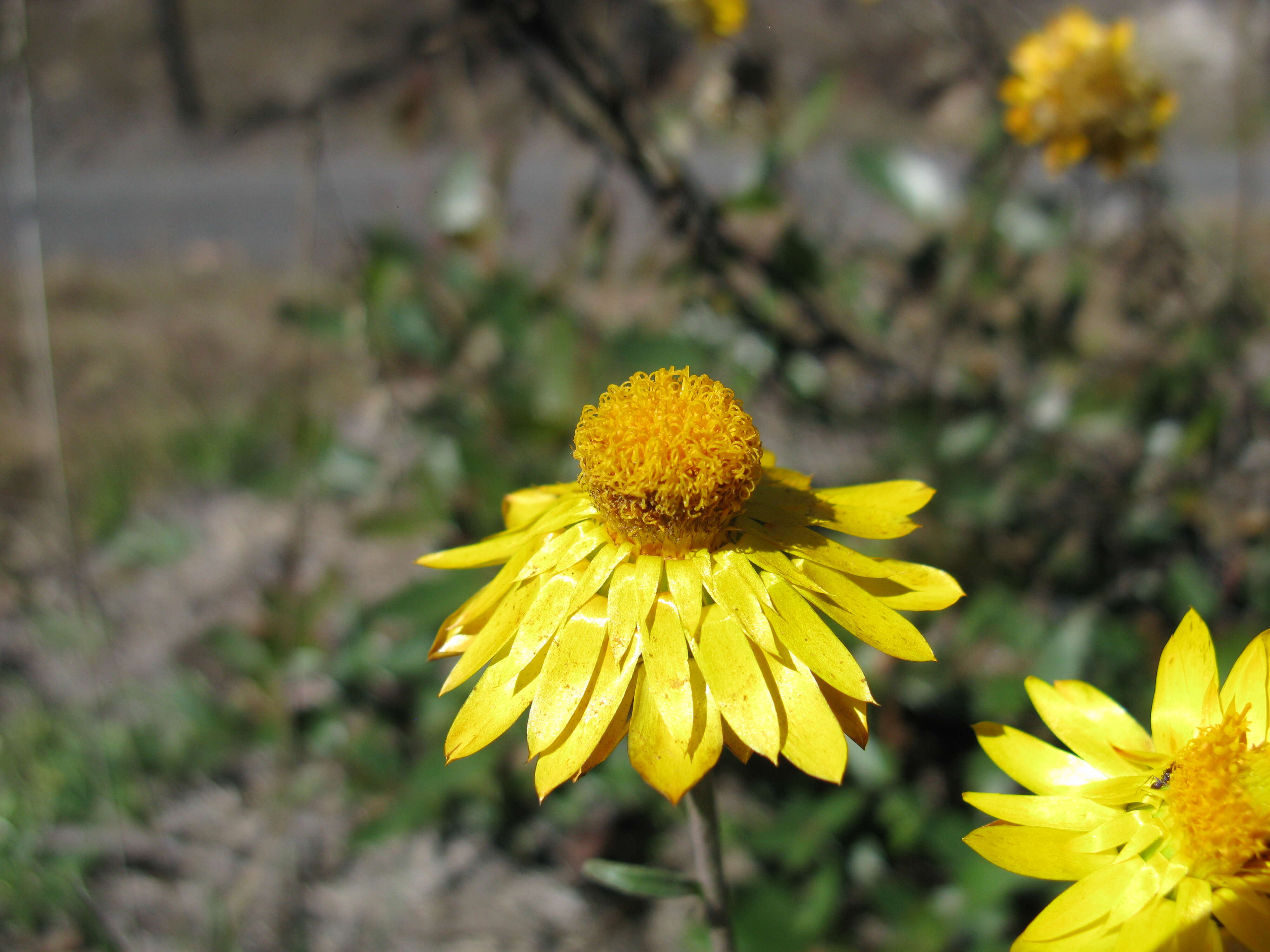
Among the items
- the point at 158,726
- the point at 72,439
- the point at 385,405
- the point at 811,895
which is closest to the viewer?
the point at 811,895

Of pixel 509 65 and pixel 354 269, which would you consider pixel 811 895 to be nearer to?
pixel 509 65

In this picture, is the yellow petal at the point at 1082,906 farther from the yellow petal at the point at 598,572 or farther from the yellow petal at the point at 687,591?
the yellow petal at the point at 598,572

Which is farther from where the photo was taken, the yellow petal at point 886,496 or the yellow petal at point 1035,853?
the yellow petal at point 886,496

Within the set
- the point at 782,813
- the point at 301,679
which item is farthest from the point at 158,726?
the point at 782,813

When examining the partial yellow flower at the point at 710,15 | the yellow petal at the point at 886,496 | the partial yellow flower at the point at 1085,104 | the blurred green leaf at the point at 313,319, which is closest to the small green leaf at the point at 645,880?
the yellow petal at the point at 886,496

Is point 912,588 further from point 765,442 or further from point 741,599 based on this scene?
point 765,442

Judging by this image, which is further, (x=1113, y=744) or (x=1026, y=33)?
(x=1026, y=33)

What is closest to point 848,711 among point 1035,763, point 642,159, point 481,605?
point 1035,763
